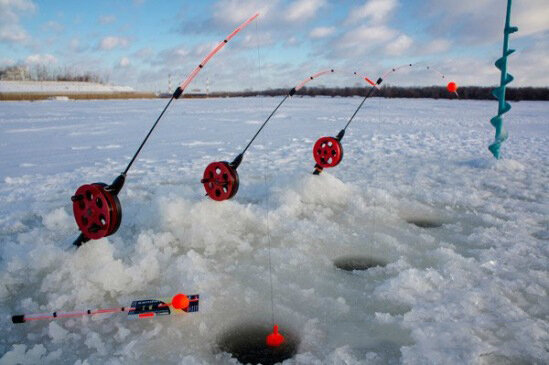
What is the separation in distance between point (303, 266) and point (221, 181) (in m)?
1.18

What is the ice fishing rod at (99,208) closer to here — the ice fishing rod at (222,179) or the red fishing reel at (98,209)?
the red fishing reel at (98,209)

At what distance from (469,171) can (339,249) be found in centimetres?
395

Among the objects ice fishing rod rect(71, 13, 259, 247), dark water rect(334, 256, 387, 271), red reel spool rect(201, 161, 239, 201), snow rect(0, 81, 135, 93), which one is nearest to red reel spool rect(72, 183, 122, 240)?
ice fishing rod rect(71, 13, 259, 247)

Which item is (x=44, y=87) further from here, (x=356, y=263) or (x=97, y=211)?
(x=356, y=263)

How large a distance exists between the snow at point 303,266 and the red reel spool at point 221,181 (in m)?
0.19

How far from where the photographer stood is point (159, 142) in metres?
10.3

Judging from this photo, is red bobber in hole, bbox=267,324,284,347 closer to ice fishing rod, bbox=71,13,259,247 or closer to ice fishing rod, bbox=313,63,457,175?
ice fishing rod, bbox=71,13,259,247

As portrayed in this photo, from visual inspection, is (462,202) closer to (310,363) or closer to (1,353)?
(310,363)

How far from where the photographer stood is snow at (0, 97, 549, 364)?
7.18 ft

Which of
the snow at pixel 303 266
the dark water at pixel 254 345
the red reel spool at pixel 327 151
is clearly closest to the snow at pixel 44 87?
the snow at pixel 303 266

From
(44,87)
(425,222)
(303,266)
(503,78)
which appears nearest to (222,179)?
(303,266)

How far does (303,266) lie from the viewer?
3.10 meters

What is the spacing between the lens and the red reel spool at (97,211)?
2547 millimetres

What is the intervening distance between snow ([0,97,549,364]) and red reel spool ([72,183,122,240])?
30 cm
